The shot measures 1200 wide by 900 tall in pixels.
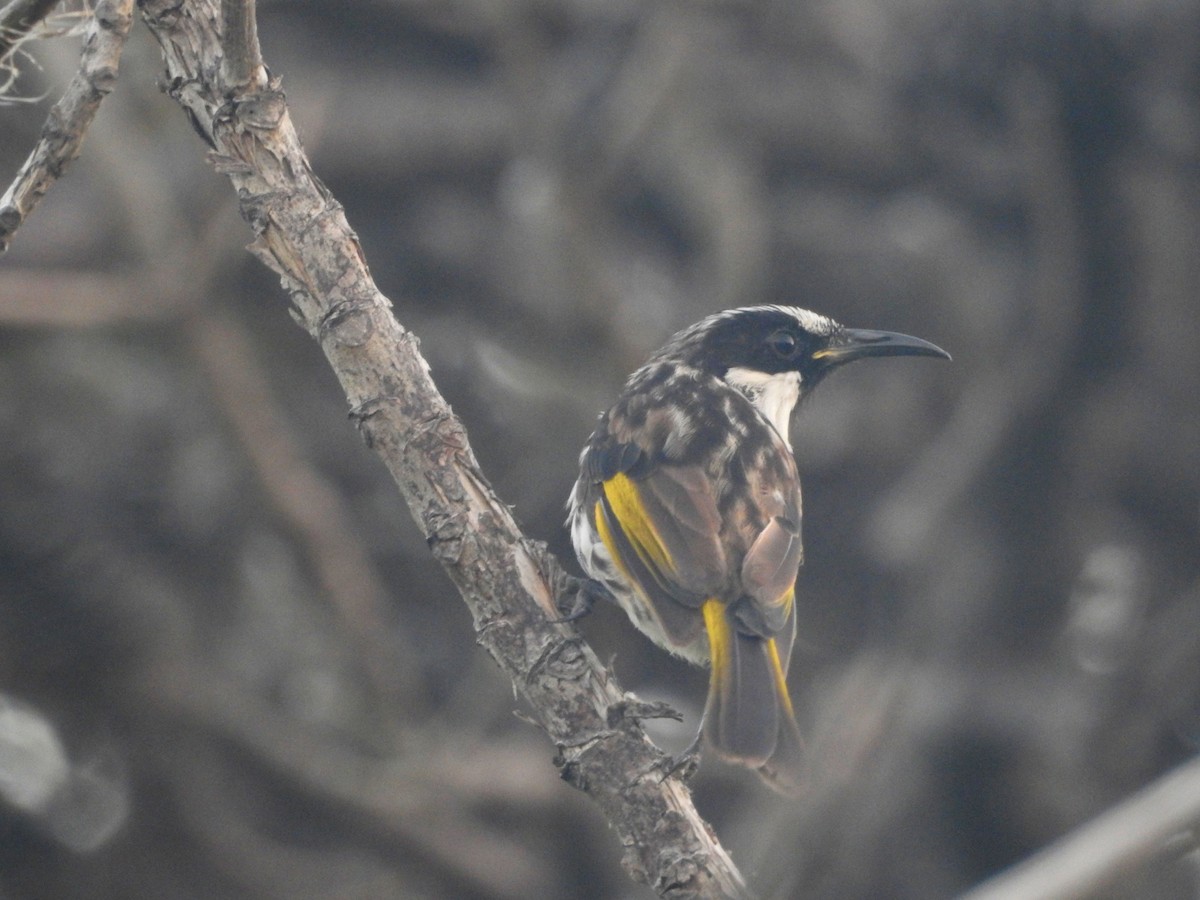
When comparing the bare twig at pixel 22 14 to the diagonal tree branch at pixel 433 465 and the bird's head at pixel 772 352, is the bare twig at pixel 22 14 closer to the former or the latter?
the diagonal tree branch at pixel 433 465

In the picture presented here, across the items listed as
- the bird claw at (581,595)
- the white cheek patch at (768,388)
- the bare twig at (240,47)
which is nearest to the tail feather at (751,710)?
the bird claw at (581,595)

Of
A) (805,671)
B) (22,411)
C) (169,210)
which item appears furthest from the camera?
(805,671)

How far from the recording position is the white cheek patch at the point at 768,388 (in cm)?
567

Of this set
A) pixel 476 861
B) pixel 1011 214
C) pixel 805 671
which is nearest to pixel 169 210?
pixel 476 861

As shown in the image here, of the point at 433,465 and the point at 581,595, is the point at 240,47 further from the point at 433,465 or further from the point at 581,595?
the point at 581,595

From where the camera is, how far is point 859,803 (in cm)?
691

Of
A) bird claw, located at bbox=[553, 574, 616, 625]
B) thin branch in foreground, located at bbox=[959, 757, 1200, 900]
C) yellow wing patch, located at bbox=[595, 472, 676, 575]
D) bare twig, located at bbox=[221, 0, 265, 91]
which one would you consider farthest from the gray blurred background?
thin branch in foreground, located at bbox=[959, 757, 1200, 900]

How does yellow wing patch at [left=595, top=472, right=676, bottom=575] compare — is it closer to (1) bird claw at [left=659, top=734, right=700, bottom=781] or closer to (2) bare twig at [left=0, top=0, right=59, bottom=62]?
(1) bird claw at [left=659, top=734, right=700, bottom=781]

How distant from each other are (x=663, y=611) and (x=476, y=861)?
4275 mm

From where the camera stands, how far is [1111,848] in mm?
1419

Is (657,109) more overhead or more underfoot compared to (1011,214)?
more underfoot

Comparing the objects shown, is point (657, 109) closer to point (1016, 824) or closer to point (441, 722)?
point (441, 722)

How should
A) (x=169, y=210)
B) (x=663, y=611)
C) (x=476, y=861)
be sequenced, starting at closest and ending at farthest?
(x=663, y=611), (x=169, y=210), (x=476, y=861)

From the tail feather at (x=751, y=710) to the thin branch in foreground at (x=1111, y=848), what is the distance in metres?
2.19
